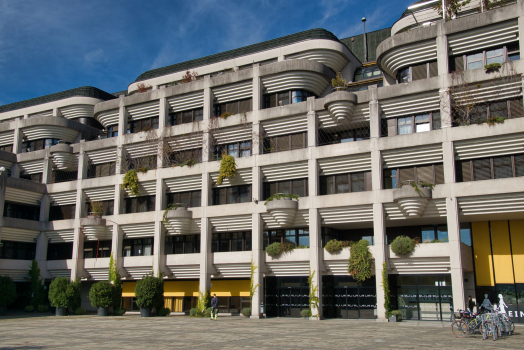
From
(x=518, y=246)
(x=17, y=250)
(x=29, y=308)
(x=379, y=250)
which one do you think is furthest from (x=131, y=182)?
(x=518, y=246)

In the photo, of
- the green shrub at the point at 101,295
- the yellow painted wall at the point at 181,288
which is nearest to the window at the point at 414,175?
the yellow painted wall at the point at 181,288

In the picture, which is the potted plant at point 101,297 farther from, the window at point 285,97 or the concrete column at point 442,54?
the concrete column at point 442,54

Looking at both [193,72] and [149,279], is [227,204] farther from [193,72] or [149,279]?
[193,72]

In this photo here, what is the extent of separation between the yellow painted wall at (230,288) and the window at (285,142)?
11.1 m

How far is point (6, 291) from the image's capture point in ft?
138

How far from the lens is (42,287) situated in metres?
46.1

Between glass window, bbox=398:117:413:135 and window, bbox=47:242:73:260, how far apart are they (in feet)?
110

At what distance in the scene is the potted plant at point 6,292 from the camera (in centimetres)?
4191

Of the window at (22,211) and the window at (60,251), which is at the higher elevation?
the window at (22,211)

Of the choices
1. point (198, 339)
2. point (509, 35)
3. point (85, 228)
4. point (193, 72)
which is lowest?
point (198, 339)

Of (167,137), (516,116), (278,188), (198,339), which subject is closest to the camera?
(198,339)

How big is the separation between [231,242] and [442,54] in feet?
71.9

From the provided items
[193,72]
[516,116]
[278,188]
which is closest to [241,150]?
[278,188]

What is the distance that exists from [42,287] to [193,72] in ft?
81.2
